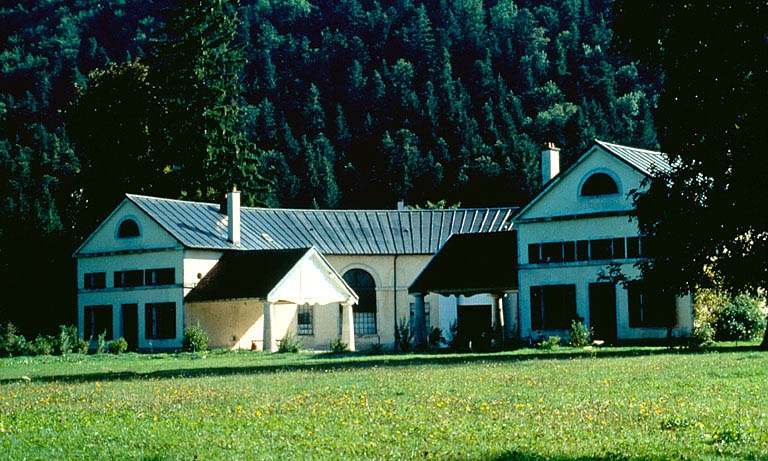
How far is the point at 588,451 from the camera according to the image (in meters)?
11.6

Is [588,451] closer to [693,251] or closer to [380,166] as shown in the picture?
[693,251]

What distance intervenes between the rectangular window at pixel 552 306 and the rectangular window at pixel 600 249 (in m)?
1.57

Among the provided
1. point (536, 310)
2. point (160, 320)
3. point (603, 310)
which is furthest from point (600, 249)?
point (160, 320)

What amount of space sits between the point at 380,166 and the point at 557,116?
18.3 meters

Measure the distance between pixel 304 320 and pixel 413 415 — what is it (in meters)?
39.0

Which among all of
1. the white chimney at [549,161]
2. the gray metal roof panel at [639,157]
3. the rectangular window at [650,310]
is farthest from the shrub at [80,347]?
the gray metal roof panel at [639,157]

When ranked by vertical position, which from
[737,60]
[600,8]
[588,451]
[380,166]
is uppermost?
[600,8]

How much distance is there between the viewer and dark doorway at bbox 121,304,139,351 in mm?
52000

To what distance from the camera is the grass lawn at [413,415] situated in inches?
474

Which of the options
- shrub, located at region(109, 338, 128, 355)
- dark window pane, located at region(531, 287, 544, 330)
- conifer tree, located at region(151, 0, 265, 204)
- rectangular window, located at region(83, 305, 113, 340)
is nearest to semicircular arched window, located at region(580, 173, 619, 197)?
dark window pane, located at region(531, 287, 544, 330)

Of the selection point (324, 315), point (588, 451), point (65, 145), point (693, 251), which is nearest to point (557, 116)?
point (65, 145)

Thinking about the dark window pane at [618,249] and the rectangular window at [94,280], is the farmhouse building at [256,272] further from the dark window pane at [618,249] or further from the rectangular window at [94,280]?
the dark window pane at [618,249]

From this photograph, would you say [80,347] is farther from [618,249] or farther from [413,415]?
[413,415]

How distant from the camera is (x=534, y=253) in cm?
4550
